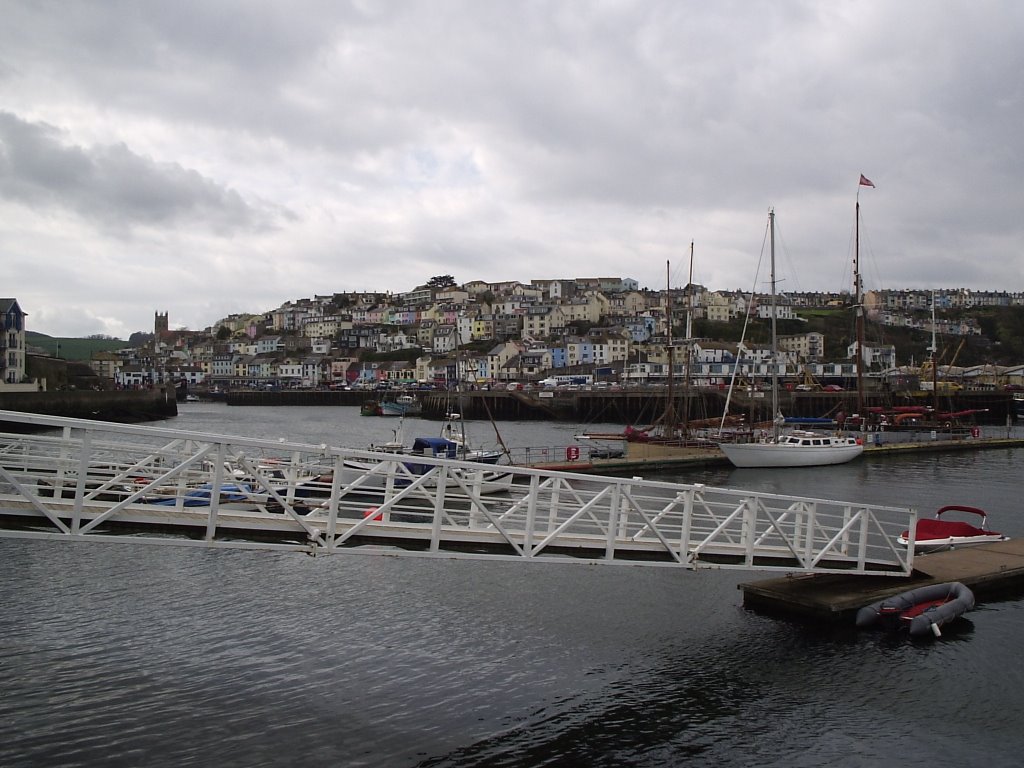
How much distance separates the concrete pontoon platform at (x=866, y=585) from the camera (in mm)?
16203

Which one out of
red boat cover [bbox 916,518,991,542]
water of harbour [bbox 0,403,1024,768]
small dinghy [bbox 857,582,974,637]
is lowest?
water of harbour [bbox 0,403,1024,768]

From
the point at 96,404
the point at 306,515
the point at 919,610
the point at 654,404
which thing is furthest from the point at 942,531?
the point at 96,404

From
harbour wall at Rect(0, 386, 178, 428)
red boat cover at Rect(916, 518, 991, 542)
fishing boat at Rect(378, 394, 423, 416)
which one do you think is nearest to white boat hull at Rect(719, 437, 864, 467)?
red boat cover at Rect(916, 518, 991, 542)

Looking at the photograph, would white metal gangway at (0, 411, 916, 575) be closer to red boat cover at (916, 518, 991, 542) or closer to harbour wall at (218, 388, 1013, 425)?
red boat cover at (916, 518, 991, 542)

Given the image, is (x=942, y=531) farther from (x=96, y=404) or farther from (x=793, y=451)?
(x=96, y=404)

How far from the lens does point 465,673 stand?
13.8 meters

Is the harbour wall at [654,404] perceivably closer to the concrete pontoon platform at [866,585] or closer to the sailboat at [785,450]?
the sailboat at [785,450]

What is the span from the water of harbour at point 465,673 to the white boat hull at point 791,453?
31.7 metres

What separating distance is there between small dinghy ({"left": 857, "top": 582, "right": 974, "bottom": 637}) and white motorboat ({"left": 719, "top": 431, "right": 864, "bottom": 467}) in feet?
113

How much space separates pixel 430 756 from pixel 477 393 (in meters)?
108

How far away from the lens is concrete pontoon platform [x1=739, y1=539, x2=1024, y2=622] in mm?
16203

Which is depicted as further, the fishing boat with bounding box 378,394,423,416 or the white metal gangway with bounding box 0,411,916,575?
the fishing boat with bounding box 378,394,423,416

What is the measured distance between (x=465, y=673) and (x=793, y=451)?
43.3 metres

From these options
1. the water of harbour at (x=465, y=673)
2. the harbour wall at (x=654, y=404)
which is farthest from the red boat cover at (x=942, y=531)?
the harbour wall at (x=654, y=404)
